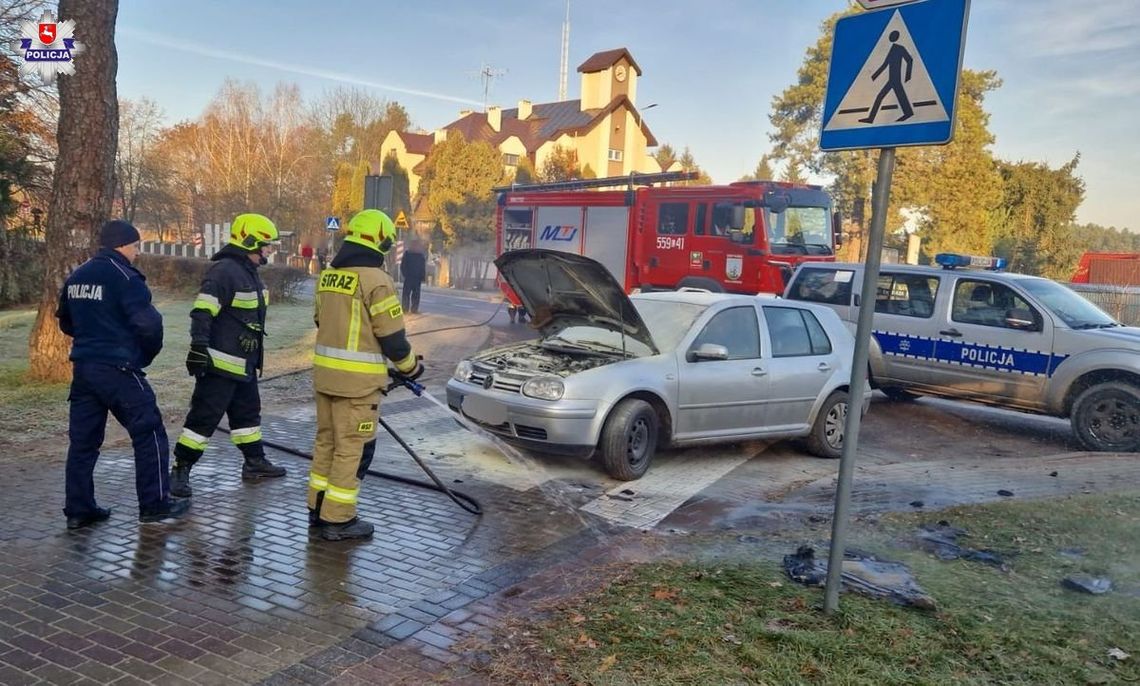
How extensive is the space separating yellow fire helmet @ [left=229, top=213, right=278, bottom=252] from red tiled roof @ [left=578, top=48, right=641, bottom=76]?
45224mm

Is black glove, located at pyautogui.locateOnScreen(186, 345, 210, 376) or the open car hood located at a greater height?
the open car hood

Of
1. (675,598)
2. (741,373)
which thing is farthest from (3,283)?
(675,598)

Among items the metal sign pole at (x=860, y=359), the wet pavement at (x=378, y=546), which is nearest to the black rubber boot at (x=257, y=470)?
the wet pavement at (x=378, y=546)

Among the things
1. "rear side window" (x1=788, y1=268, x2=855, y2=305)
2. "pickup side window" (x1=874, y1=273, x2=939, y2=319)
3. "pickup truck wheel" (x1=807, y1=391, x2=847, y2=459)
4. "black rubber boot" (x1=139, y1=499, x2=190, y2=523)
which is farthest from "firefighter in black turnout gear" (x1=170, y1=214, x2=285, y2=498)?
"rear side window" (x1=788, y1=268, x2=855, y2=305)

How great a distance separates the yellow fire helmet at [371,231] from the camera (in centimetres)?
499

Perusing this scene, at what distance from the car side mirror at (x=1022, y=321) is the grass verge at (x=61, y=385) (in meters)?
8.94

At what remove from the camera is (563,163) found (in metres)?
41.9

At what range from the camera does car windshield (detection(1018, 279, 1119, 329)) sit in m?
9.05

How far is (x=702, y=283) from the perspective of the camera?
16188mm

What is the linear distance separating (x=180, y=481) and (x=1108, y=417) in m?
8.69

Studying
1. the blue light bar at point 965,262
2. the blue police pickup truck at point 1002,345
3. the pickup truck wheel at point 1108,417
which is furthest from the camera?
the blue light bar at point 965,262

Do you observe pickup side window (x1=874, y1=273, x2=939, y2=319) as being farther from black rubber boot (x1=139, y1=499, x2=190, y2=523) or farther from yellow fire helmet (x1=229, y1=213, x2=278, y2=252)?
black rubber boot (x1=139, y1=499, x2=190, y2=523)

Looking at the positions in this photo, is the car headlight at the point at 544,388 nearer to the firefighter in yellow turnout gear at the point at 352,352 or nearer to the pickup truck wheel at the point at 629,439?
the pickup truck wheel at the point at 629,439

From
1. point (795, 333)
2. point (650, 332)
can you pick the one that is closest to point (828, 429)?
point (795, 333)
